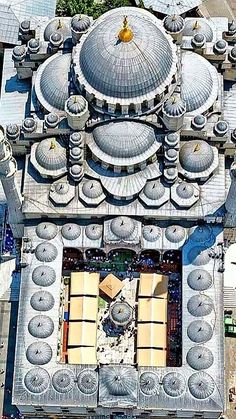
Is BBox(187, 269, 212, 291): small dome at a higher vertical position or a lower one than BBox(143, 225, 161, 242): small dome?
lower

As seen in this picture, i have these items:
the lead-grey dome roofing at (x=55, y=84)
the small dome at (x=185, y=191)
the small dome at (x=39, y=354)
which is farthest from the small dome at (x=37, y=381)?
the lead-grey dome roofing at (x=55, y=84)

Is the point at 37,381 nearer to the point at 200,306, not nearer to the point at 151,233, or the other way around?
the point at 200,306

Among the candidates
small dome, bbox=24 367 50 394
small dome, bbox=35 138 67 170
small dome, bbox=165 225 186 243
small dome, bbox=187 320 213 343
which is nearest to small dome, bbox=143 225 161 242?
small dome, bbox=165 225 186 243

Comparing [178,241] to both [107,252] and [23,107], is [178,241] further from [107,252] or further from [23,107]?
[23,107]

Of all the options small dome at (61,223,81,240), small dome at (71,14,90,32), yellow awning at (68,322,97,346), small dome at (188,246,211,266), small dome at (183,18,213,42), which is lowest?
yellow awning at (68,322,97,346)

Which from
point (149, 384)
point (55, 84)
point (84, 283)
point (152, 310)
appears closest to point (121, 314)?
point (152, 310)

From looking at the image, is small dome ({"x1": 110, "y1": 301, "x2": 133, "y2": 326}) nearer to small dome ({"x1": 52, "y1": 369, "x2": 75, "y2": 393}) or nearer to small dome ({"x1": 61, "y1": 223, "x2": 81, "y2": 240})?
small dome ({"x1": 52, "y1": 369, "x2": 75, "y2": 393})
